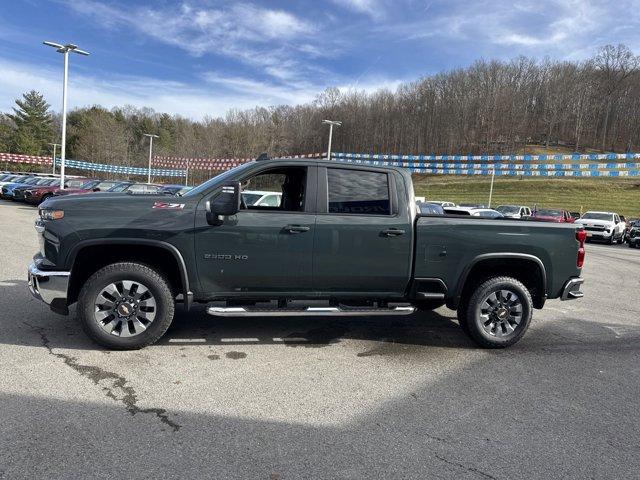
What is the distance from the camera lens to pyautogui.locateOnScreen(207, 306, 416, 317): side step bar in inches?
183

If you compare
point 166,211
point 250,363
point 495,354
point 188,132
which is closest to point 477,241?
point 495,354

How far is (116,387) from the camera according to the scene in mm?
3906

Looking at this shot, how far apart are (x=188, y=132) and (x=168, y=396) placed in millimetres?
91504

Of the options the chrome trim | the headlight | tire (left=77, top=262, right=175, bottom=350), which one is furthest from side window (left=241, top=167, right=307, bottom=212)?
the chrome trim

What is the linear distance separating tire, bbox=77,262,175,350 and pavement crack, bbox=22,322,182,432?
13.7 inches

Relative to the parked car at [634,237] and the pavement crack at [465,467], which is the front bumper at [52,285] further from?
the parked car at [634,237]

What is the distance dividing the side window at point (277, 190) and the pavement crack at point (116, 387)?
6.52ft

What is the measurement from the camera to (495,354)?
5.23m

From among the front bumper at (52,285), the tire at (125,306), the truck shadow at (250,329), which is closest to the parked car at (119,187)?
the truck shadow at (250,329)

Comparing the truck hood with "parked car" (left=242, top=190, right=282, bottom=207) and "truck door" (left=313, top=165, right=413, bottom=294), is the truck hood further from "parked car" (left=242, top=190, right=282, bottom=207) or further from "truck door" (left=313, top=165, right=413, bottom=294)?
"truck door" (left=313, top=165, right=413, bottom=294)

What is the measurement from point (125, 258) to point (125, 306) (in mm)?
507

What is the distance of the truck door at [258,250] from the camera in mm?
4688

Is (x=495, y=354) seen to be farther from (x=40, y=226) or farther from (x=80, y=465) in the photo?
(x=40, y=226)

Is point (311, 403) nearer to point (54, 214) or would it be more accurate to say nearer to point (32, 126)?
point (54, 214)
